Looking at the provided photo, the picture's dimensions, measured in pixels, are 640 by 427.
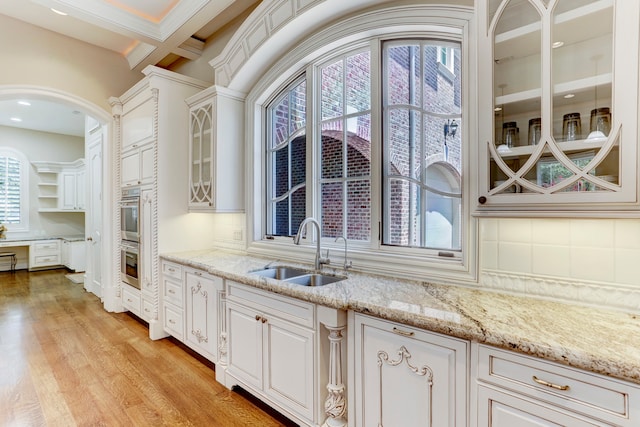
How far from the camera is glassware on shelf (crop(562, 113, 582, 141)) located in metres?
1.31

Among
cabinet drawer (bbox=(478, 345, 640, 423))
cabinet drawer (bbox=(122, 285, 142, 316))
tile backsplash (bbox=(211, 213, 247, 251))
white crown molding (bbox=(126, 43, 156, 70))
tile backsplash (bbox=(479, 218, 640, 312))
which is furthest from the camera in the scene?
white crown molding (bbox=(126, 43, 156, 70))

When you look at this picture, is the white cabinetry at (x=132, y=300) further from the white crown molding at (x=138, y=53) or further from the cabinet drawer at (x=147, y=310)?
the white crown molding at (x=138, y=53)

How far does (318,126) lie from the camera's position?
9.32 ft

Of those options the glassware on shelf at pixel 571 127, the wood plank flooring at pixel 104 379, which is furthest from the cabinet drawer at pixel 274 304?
the glassware on shelf at pixel 571 127

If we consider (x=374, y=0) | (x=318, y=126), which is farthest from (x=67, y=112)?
(x=374, y=0)

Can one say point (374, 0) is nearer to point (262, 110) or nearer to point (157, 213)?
point (262, 110)

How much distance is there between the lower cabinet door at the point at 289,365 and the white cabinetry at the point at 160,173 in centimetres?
188

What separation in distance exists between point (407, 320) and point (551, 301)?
759 mm

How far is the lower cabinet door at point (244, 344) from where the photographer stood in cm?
219

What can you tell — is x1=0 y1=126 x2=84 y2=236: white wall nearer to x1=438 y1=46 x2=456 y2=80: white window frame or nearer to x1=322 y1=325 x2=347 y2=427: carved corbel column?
x1=322 y1=325 x2=347 y2=427: carved corbel column

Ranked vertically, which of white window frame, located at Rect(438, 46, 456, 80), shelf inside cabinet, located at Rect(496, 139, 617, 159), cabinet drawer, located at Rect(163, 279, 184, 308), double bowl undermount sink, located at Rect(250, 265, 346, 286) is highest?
white window frame, located at Rect(438, 46, 456, 80)

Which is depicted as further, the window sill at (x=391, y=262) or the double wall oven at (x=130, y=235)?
the double wall oven at (x=130, y=235)

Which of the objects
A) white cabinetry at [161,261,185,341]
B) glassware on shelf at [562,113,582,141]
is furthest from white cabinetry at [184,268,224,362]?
glassware on shelf at [562,113,582,141]

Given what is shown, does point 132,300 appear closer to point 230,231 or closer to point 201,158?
point 230,231
